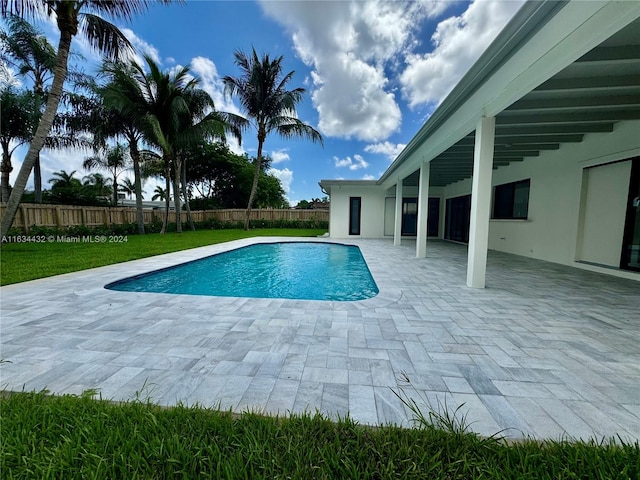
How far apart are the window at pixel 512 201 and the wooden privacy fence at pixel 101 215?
1233 centimetres

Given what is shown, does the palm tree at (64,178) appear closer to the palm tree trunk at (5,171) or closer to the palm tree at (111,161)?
the palm tree at (111,161)

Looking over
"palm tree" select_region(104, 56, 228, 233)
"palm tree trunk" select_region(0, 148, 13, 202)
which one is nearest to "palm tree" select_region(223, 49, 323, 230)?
"palm tree" select_region(104, 56, 228, 233)

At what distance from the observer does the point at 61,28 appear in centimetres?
628

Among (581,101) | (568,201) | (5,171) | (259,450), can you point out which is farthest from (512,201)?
(5,171)

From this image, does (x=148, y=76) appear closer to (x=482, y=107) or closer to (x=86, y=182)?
(x=482, y=107)

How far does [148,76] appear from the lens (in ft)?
44.4

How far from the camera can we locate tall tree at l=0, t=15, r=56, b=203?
38.2ft

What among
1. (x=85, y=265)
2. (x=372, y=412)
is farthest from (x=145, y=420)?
(x=85, y=265)

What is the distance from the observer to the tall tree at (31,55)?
38.2 feet

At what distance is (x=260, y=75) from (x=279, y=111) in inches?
83.1

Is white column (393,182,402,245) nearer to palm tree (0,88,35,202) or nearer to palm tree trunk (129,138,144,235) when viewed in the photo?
palm tree trunk (129,138,144,235)

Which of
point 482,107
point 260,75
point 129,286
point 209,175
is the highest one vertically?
point 260,75

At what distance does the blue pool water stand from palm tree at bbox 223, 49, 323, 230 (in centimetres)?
999

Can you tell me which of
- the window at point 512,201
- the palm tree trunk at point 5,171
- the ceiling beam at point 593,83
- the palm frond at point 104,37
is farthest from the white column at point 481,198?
the palm tree trunk at point 5,171
